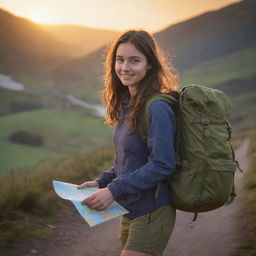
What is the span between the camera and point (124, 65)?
240cm

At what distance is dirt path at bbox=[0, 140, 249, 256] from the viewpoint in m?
4.52

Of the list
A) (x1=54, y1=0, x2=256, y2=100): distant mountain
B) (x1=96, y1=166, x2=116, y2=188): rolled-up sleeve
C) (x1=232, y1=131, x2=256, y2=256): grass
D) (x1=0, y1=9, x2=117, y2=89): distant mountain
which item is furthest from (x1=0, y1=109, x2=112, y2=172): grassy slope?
(x1=54, y1=0, x2=256, y2=100): distant mountain

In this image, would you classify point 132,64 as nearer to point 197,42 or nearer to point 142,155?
point 142,155

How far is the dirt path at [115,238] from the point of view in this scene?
4516 mm

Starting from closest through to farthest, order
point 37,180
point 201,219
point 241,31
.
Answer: point 201,219, point 37,180, point 241,31

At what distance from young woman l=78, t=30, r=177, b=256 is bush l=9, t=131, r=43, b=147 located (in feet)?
72.2

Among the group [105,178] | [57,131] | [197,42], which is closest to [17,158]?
[105,178]

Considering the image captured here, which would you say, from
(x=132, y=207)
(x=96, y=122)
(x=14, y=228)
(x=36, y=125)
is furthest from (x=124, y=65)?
(x=96, y=122)

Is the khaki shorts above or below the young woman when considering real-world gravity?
below

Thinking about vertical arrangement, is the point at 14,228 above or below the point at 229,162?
below

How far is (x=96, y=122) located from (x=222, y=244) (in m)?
39.2

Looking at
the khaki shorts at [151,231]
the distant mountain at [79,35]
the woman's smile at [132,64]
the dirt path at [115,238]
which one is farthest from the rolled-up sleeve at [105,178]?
the distant mountain at [79,35]

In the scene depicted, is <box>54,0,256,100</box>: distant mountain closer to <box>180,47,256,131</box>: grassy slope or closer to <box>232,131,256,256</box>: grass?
<box>180,47,256,131</box>: grassy slope

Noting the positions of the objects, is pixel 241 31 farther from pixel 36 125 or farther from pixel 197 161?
pixel 197 161
